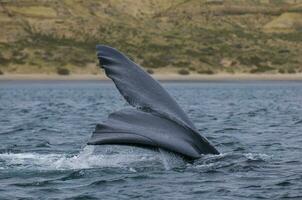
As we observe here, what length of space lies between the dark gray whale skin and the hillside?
6950 centimetres

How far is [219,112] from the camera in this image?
108 feet

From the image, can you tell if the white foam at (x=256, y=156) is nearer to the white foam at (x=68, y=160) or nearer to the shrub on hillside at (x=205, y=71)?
the white foam at (x=68, y=160)

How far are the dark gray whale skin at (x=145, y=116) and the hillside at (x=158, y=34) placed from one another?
69498 mm

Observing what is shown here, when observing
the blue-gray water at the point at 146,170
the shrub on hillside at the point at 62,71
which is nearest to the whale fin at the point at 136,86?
the blue-gray water at the point at 146,170

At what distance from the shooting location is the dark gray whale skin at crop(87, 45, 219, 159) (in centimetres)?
1210

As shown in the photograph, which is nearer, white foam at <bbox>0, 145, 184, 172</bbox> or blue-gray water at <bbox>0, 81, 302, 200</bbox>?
blue-gray water at <bbox>0, 81, 302, 200</bbox>

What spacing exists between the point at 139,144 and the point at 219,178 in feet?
6.61

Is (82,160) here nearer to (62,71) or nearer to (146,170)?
(146,170)

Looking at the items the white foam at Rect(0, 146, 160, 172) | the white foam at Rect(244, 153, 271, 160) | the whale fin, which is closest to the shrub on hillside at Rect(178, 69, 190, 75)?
the white foam at Rect(0, 146, 160, 172)

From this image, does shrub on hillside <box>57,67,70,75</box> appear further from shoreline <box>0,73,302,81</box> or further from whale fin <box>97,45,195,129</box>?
whale fin <box>97,45,195,129</box>

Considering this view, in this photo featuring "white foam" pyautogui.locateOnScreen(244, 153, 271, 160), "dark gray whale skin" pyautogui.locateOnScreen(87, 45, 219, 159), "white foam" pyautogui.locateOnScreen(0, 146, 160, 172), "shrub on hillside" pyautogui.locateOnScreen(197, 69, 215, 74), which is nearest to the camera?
"dark gray whale skin" pyautogui.locateOnScreen(87, 45, 219, 159)

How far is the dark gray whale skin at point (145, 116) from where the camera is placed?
12.1m

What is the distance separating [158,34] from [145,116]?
3935 inches

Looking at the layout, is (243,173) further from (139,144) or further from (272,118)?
(272,118)
